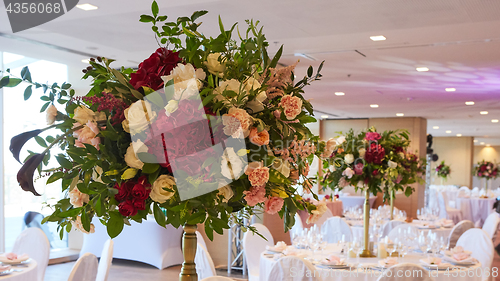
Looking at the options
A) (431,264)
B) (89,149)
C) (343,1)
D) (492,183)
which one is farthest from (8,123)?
(492,183)

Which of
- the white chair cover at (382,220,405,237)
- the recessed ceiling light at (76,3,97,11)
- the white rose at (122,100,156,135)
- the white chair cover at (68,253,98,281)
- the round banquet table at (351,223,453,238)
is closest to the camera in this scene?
the white rose at (122,100,156,135)

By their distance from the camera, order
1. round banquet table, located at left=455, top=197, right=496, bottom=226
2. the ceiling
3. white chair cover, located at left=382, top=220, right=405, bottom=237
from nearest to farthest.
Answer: the ceiling, white chair cover, located at left=382, top=220, right=405, bottom=237, round banquet table, located at left=455, top=197, right=496, bottom=226

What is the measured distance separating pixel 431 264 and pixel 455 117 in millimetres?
10939

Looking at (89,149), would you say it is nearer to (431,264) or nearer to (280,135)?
(280,135)

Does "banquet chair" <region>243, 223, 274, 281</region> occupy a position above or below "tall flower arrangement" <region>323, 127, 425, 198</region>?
below

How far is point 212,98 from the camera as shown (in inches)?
47.2

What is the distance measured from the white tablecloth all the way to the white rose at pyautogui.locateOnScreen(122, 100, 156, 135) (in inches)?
243

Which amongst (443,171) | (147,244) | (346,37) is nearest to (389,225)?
(346,37)

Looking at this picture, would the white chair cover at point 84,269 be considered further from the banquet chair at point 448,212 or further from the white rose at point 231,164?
the banquet chair at point 448,212

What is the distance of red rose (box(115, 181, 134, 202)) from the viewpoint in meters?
1.21

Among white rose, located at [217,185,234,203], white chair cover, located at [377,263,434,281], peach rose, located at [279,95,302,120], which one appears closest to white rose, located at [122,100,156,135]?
white rose, located at [217,185,234,203]

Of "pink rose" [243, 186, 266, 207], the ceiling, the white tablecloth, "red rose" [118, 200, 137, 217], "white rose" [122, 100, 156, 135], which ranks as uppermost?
the ceiling

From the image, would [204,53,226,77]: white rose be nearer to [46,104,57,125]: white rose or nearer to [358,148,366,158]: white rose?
[46,104,57,125]: white rose

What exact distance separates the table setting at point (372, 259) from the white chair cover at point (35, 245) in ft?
7.06
